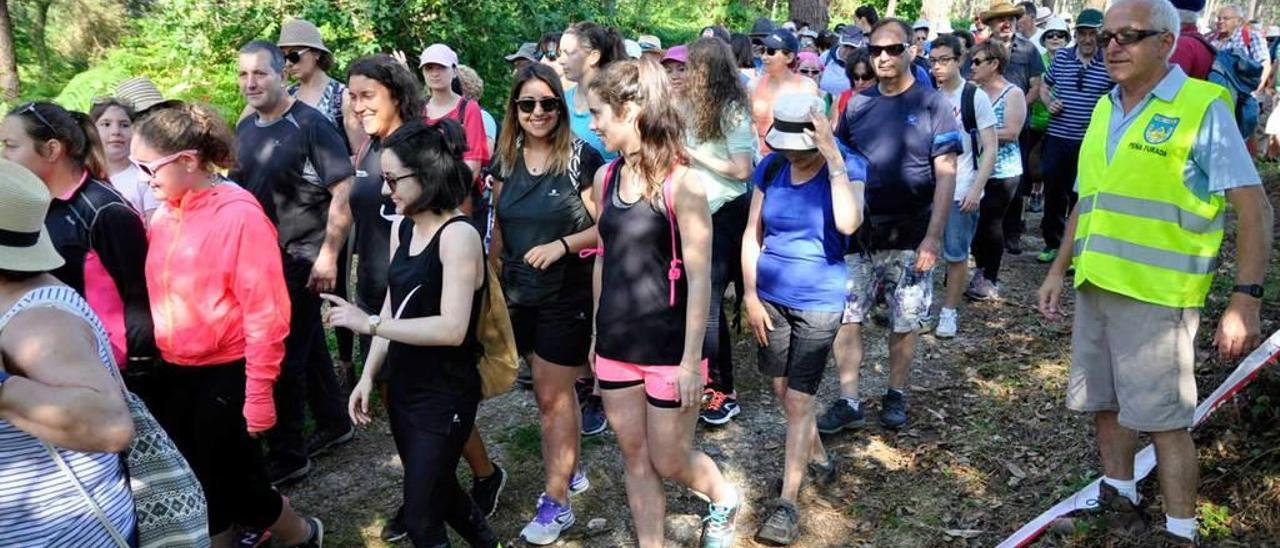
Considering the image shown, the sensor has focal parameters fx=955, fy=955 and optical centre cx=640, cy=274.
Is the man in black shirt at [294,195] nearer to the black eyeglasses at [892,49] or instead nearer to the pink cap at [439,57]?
the pink cap at [439,57]

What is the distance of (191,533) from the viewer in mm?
2648

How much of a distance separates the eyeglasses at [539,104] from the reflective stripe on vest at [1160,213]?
213 centimetres

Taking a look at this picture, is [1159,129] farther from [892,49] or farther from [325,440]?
[325,440]

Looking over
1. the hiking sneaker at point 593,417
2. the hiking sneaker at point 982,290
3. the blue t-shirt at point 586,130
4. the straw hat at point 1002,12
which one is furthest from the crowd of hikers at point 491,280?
the straw hat at point 1002,12

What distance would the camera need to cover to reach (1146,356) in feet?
11.2

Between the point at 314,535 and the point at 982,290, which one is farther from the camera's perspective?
the point at 982,290

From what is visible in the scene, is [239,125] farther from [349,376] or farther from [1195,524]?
[1195,524]

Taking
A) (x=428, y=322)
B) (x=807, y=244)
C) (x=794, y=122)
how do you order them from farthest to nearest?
(x=807, y=244) < (x=794, y=122) < (x=428, y=322)

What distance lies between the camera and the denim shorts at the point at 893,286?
187 inches

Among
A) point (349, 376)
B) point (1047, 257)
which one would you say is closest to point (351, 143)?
point (349, 376)

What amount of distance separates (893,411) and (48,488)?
Answer: 4.04m

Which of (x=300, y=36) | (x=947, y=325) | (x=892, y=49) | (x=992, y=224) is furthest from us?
(x=992, y=224)

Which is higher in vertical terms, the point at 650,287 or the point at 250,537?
the point at 650,287

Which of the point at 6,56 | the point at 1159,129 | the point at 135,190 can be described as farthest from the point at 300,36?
the point at 6,56
